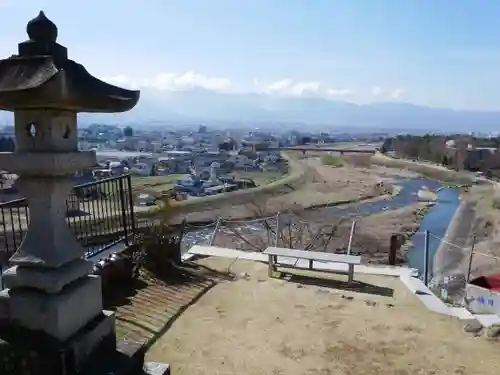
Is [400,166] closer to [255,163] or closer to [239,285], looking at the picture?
[255,163]

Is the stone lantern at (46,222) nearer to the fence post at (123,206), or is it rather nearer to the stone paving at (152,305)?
the stone paving at (152,305)

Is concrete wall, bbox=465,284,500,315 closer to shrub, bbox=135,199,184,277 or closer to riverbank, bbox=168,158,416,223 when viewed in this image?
shrub, bbox=135,199,184,277

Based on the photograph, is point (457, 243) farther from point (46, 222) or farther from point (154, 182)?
point (154, 182)

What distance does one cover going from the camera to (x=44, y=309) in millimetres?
3133

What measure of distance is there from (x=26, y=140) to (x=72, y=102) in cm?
47

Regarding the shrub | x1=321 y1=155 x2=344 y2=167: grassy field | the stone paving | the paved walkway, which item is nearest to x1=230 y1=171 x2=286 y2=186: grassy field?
x1=321 y1=155 x2=344 y2=167: grassy field

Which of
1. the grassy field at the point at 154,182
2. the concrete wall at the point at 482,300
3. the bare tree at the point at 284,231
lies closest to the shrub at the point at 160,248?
the concrete wall at the point at 482,300

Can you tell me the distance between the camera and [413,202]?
49.6 m

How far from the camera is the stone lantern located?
3037mm

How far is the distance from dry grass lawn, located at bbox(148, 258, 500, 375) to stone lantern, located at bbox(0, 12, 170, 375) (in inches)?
70.7

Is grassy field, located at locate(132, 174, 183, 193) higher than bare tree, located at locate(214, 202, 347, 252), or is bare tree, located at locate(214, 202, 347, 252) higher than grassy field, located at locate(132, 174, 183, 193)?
bare tree, located at locate(214, 202, 347, 252)

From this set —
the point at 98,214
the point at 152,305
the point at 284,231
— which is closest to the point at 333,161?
the point at 284,231

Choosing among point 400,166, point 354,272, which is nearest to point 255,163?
point 400,166

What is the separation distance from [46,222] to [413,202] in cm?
4991
